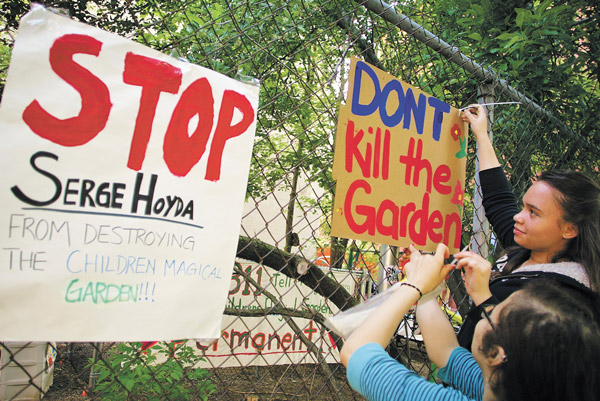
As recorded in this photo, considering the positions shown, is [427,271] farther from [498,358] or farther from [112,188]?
[112,188]

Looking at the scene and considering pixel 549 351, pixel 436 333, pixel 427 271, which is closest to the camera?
pixel 549 351

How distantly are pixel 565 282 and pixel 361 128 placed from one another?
861 mm

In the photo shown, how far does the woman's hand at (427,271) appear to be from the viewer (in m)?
1.24

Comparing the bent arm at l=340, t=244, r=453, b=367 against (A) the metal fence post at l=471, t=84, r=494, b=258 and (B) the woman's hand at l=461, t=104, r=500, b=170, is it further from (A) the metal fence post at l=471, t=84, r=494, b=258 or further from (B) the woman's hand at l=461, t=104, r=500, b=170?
(A) the metal fence post at l=471, t=84, r=494, b=258

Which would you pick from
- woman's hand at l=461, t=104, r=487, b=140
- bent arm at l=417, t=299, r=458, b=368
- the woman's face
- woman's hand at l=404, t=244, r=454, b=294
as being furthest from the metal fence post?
woman's hand at l=404, t=244, r=454, b=294

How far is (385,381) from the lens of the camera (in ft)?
3.52

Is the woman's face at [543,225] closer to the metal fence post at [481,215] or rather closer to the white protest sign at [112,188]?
the metal fence post at [481,215]

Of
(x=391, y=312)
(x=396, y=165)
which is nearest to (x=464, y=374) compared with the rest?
(x=391, y=312)

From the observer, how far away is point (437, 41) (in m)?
2.06

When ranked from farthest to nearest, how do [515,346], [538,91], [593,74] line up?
[593,74]
[538,91]
[515,346]

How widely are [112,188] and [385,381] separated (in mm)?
820

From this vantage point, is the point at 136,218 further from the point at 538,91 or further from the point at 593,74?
the point at 593,74

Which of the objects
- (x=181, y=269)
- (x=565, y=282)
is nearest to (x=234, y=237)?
(x=181, y=269)

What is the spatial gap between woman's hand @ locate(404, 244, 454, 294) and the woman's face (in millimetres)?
451
